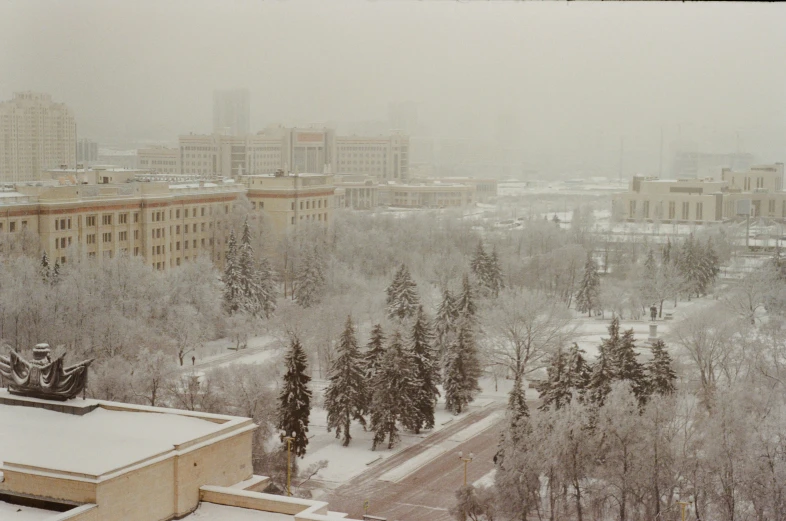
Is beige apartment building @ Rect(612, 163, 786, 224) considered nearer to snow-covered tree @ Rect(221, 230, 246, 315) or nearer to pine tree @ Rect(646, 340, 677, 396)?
snow-covered tree @ Rect(221, 230, 246, 315)

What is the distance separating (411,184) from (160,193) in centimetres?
1719

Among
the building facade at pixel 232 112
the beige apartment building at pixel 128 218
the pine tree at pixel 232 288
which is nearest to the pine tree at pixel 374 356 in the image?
the pine tree at pixel 232 288

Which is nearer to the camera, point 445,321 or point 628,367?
point 628,367

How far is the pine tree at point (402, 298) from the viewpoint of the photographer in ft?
46.1

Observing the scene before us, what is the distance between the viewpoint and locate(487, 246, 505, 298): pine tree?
57.0 ft

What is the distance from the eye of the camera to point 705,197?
27.0m

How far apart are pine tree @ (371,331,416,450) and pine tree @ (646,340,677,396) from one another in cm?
215

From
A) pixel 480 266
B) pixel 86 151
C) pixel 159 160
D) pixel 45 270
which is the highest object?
pixel 86 151

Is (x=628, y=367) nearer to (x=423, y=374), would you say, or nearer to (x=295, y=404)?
(x=423, y=374)

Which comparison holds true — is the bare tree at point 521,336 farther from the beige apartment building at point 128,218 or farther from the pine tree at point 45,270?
the beige apartment building at point 128,218

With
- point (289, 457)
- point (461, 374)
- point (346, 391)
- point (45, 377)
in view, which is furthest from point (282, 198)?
point (45, 377)

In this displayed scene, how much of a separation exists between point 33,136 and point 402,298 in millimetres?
8438

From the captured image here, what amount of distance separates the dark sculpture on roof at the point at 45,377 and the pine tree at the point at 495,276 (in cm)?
1243

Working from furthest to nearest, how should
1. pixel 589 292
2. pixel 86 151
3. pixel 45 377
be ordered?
pixel 86 151, pixel 589 292, pixel 45 377
